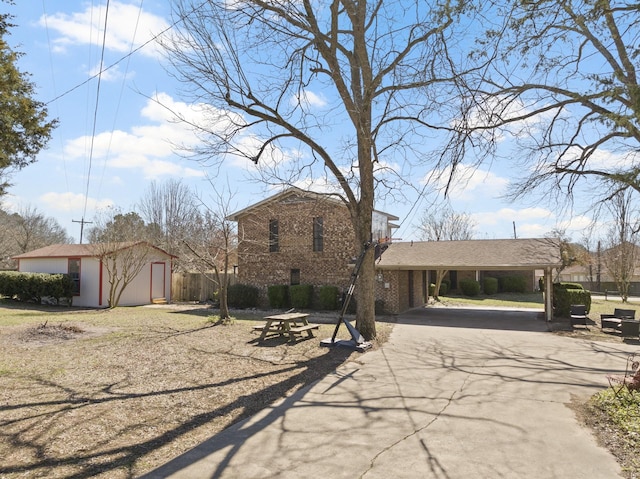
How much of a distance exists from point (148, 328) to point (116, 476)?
10.2m

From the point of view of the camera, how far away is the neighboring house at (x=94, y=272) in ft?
73.5

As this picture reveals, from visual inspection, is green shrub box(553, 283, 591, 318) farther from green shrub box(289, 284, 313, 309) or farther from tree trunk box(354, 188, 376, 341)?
green shrub box(289, 284, 313, 309)

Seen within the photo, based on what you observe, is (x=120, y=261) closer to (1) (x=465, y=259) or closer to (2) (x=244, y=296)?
(2) (x=244, y=296)

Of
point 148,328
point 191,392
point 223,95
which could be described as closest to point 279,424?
point 191,392

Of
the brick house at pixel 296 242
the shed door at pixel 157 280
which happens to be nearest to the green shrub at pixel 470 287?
the brick house at pixel 296 242

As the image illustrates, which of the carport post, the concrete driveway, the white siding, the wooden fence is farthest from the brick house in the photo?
the concrete driveway

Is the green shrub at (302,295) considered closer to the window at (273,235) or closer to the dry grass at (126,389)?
the window at (273,235)

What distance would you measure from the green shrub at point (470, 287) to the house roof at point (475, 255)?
30.9ft

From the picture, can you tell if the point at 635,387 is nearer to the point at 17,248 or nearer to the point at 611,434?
the point at 611,434

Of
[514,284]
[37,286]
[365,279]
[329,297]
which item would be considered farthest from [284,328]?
[514,284]

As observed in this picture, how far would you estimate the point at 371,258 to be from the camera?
37.6ft

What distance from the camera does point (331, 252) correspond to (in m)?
20.8

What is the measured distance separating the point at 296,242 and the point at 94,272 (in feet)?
34.7

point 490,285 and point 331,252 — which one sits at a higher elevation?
point 331,252
